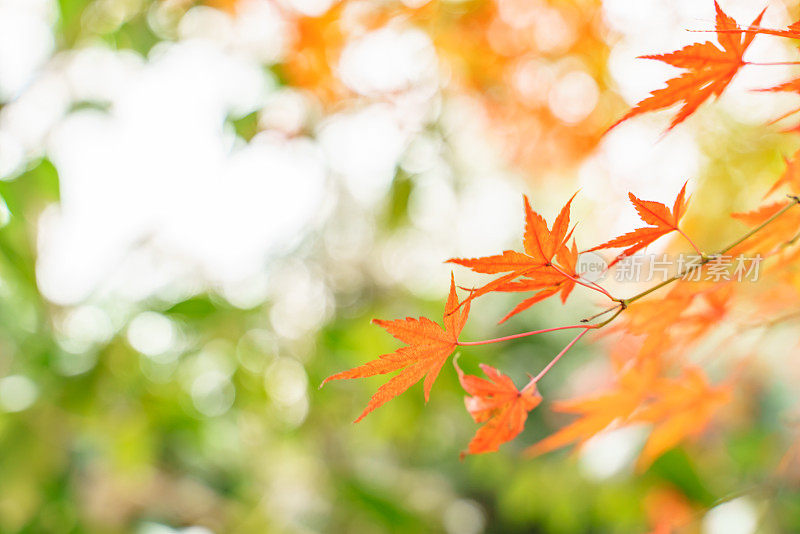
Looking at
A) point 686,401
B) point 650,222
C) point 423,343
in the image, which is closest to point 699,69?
point 650,222

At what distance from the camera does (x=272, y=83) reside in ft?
2.91

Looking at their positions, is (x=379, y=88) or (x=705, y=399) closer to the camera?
(x=705, y=399)

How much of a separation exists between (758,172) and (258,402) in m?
0.92

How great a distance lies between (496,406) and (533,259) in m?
0.07

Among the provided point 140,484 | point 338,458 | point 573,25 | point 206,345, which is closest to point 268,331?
point 206,345

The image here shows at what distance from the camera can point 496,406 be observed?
0.29 m

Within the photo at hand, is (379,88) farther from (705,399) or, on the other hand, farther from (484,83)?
(705,399)

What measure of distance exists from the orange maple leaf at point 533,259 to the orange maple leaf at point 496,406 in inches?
1.8

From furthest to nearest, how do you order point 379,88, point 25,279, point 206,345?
point 206,345 → point 379,88 → point 25,279

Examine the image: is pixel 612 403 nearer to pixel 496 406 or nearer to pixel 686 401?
pixel 686 401

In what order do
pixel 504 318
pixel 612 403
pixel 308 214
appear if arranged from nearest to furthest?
pixel 504 318 < pixel 612 403 < pixel 308 214

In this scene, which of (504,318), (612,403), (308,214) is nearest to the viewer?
(504,318)

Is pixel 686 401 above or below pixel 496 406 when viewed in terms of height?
below

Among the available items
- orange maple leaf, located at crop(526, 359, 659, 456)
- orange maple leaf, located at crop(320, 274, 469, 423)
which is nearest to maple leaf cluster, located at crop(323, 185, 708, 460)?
orange maple leaf, located at crop(320, 274, 469, 423)
